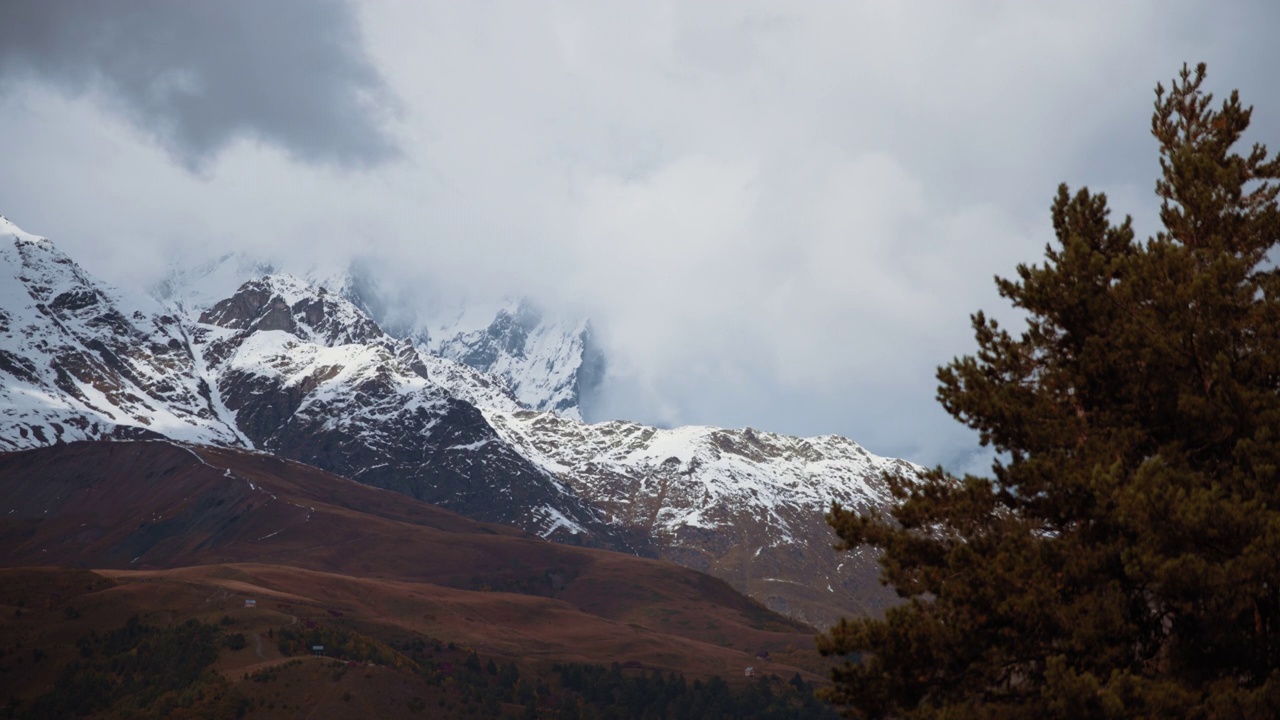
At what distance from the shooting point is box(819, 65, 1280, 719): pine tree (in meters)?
20.7

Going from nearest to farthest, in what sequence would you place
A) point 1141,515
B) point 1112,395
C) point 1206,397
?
point 1141,515 < point 1206,397 < point 1112,395

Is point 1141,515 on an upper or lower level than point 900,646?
upper

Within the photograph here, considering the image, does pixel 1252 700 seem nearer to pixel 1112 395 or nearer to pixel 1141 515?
pixel 1141 515

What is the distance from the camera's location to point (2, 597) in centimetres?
15550

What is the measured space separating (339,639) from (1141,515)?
153 m

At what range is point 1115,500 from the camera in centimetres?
2186

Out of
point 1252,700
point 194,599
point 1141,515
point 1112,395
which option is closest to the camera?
point 1252,700

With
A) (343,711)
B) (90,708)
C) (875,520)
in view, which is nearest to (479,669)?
(343,711)

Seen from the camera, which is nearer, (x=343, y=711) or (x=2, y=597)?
(x=343, y=711)

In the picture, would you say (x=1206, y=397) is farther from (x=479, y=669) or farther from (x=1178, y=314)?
(x=479, y=669)

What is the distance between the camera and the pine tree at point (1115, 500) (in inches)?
814

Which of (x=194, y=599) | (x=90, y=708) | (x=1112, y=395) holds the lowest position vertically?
(x=90, y=708)

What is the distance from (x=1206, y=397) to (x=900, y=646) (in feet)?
30.1

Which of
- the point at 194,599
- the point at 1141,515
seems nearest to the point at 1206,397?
the point at 1141,515
